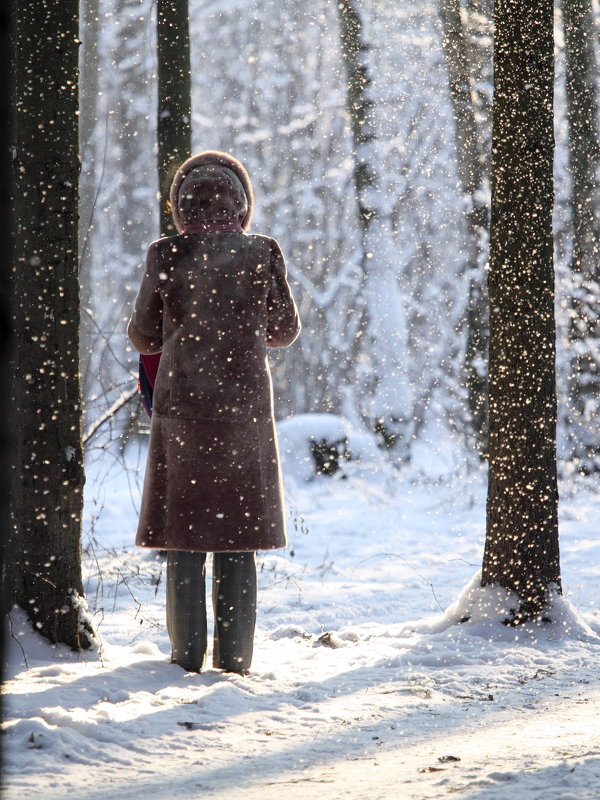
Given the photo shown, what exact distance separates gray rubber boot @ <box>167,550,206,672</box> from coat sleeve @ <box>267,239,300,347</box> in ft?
3.22

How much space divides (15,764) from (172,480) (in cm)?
142

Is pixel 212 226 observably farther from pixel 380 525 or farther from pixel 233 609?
pixel 380 525

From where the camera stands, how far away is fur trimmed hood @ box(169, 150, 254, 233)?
12.1 ft

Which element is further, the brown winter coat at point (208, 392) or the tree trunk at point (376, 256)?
the tree trunk at point (376, 256)

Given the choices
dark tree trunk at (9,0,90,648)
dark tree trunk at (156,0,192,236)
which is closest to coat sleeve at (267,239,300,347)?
dark tree trunk at (9,0,90,648)

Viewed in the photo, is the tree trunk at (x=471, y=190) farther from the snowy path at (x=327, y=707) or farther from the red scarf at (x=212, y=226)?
the red scarf at (x=212, y=226)

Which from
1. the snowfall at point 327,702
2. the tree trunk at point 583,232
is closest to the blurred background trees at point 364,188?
the tree trunk at point 583,232

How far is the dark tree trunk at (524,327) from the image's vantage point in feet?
15.3

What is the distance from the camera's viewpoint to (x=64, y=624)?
3.81m

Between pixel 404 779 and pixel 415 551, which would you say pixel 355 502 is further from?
pixel 404 779

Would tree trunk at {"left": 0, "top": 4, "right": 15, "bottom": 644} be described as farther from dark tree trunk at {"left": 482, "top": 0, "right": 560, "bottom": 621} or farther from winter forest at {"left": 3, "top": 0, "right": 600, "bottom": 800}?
dark tree trunk at {"left": 482, "top": 0, "right": 560, "bottom": 621}

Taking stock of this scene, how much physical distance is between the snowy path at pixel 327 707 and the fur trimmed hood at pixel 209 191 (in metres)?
1.82

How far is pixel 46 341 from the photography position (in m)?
3.80

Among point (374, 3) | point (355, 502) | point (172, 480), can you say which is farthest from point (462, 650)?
point (374, 3)
